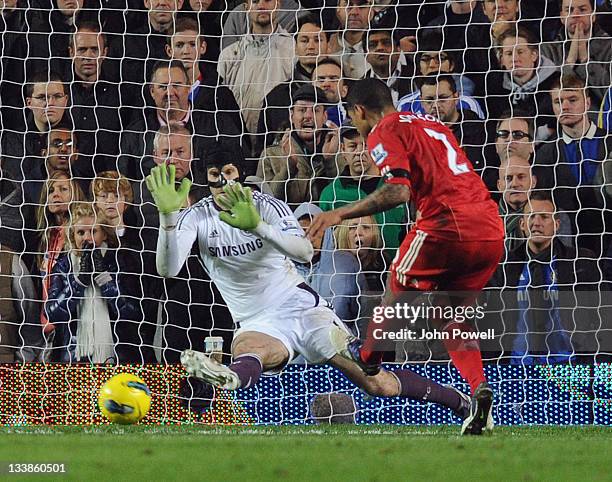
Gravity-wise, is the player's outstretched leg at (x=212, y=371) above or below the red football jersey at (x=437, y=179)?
below

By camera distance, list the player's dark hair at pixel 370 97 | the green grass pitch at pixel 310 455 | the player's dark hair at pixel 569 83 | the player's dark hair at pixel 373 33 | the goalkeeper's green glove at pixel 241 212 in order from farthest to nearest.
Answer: the player's dark hair at pixel 373 33 < the player's dark hair at pixel 569 83 < the goalkeeper's green glove at pixel 241 212 < the player's dark hair at pixel 370 97 < the green grass pitch at pixel 310 455

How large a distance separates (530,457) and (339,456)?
2.80 ft

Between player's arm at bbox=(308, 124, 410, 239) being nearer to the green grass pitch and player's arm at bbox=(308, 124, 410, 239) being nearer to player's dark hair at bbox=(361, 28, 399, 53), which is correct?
the green grass pitch

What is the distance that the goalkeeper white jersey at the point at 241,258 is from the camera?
26.3 ft

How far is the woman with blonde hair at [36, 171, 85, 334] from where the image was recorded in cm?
854

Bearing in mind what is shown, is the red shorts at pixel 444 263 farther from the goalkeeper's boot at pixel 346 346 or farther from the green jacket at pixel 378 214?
the green jacket at pixel 378 214

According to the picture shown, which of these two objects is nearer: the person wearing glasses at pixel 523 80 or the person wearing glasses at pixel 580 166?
the person wearing glasses at pixel 580 166

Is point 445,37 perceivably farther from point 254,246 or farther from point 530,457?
point 530,457

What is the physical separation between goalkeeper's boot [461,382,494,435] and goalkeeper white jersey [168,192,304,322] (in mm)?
1865

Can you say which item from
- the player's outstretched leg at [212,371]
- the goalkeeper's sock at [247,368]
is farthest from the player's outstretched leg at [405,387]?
the player's outstretched leg at [212,371]

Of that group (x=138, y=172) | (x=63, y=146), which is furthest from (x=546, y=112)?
(x=63, y=146)

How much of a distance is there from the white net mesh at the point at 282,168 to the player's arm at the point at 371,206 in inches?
61.3

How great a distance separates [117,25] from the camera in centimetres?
902

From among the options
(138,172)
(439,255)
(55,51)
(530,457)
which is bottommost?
(530,457)
